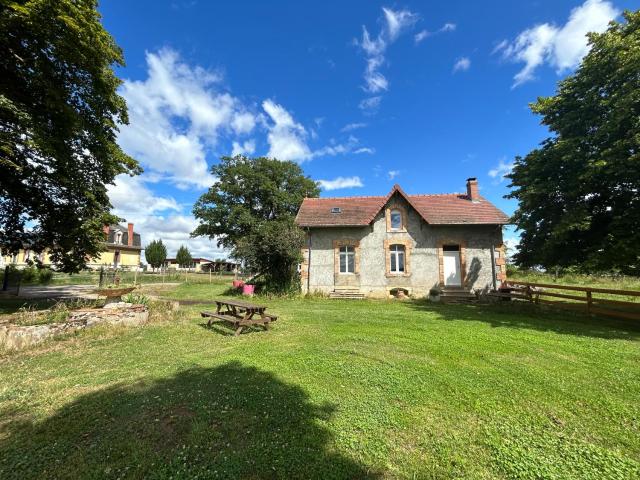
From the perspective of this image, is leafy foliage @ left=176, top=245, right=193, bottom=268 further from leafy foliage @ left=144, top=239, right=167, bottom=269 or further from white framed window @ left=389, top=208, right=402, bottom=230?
white framed window @ left=389, top=208, right=402, bottom=230

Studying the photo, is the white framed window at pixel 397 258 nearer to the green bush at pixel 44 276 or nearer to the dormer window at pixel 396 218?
the dormer window at pixel 396 218

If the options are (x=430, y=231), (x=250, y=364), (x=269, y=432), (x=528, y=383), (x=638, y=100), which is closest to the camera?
Result: (x=269, y=432)

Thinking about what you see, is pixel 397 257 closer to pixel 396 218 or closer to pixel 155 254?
pixel 396 218

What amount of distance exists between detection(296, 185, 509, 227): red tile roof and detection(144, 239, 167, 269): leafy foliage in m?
37.0

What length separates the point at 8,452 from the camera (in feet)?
9.63

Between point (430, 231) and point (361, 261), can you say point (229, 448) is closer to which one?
point (361, 261)

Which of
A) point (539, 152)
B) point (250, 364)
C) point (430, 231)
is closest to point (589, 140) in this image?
point (539, 152)

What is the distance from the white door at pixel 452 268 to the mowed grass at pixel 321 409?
9.15m

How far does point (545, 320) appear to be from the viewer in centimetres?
1017

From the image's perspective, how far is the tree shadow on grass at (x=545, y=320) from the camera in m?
8.38

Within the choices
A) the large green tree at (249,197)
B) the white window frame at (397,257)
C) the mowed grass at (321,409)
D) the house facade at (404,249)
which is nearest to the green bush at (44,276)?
the large green tree at (249,197)

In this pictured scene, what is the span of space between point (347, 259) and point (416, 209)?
15.9 ft

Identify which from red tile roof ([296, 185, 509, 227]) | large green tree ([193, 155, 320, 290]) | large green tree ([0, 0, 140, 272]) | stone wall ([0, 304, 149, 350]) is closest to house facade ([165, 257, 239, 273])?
large green tree ([193, 155, 320, 290])

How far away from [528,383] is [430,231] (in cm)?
1259
